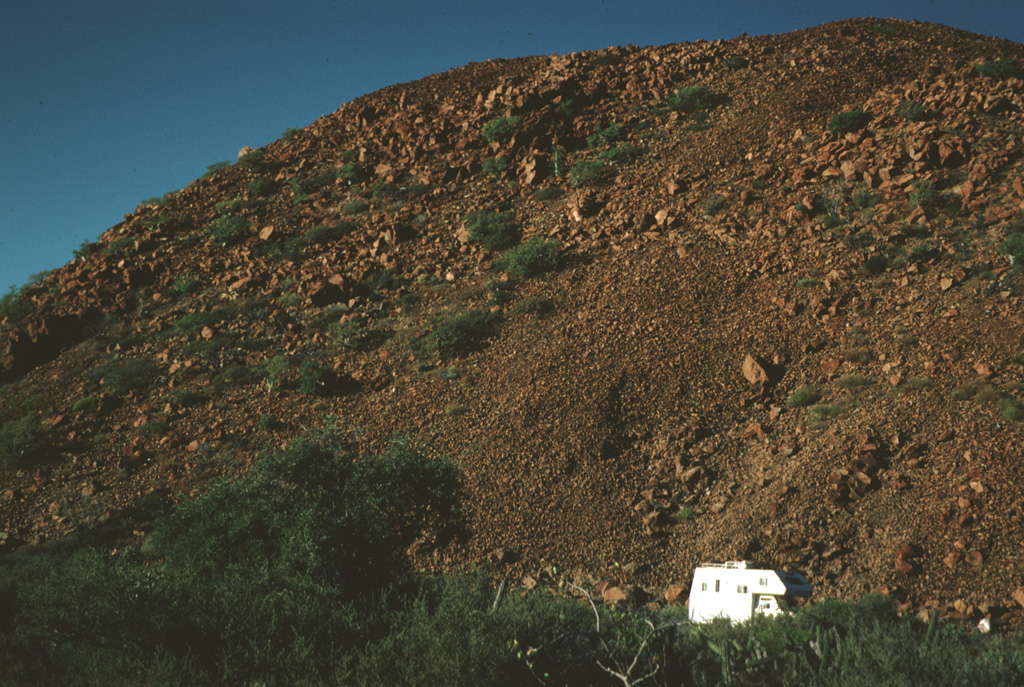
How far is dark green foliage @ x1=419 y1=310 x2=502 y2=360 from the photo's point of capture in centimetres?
1725

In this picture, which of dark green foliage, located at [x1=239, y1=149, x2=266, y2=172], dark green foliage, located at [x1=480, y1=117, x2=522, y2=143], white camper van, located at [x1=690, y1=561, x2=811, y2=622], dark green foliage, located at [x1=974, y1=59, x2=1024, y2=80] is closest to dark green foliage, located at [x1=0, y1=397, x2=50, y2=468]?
dark green foliage, located at [x1=239, y1=149, x2=266, y2=172]

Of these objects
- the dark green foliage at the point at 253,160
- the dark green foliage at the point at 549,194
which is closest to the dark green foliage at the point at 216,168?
the dark green foliage at the point at 253,160

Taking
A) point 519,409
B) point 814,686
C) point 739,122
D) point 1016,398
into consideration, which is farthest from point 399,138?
point 814,686

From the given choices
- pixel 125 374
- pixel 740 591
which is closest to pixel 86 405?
pixel 125 374

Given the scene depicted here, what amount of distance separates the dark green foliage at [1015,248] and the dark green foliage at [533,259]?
1007 centimetres

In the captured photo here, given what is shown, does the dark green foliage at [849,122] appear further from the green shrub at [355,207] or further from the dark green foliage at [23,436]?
the dark green foliage at [23,436]

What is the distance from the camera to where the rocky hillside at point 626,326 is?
37.8 ft

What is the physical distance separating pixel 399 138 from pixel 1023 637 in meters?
24.4

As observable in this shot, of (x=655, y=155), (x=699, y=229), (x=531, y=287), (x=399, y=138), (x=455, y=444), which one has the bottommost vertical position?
(x=455, y=444)

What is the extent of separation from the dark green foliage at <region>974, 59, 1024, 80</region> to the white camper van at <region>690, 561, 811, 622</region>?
18018 millimetres

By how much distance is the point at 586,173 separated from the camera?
21859 mm

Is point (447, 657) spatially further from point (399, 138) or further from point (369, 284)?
point (399, 138)

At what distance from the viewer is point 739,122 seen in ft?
72.0

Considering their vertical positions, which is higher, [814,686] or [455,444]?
[455,444]
